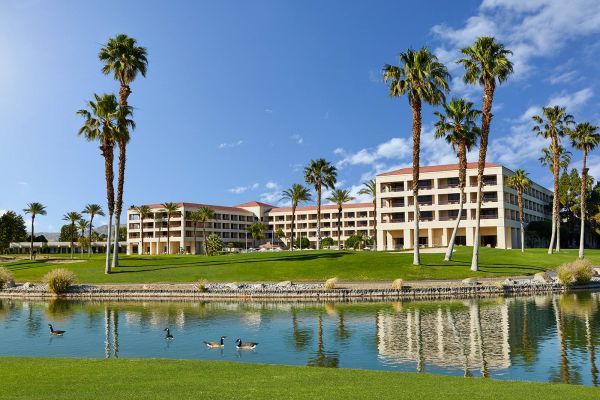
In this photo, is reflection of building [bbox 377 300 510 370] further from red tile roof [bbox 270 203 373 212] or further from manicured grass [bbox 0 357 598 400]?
red tile roof [bbox 270 203 373 212]

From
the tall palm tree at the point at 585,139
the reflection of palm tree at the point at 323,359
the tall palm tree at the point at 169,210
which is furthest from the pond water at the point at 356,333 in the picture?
the tall palm tree at the point at 169,210

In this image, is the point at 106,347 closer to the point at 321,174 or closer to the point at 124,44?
the point at 124,44

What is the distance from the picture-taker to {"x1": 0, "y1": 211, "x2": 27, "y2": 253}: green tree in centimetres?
11319

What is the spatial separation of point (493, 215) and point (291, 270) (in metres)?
58.3

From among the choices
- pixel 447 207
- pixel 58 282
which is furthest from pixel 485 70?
pixel 447 207

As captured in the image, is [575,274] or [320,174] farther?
[320,174]

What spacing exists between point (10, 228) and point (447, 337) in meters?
116

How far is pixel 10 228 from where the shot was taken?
11581 centimetres

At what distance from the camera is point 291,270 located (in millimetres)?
52750

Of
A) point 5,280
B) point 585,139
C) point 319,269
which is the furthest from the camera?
point 585,139

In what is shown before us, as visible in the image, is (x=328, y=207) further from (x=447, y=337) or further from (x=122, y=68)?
(x=447, y=337)

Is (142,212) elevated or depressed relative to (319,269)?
elevated

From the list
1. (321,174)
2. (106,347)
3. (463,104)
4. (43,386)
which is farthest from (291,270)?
(321,174)

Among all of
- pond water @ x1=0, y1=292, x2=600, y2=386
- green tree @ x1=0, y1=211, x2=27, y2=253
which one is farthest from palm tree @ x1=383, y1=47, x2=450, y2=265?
green tree @ x1=0, y1=211, x2=27, y2=253
